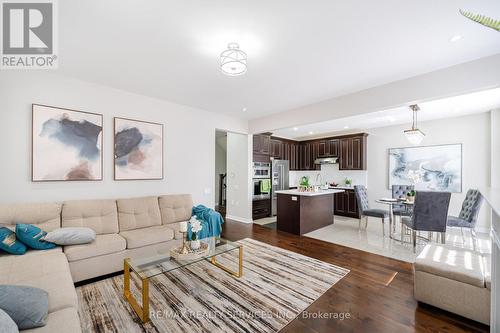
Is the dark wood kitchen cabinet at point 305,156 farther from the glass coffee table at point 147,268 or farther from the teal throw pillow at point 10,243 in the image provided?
the teal throw pillow at point 10,243

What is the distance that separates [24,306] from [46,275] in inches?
30.7

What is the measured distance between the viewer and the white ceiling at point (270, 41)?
1801 mm

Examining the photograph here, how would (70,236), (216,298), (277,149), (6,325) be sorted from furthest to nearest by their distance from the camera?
(277,149)
(70,236)
(216,298)
(6,325)

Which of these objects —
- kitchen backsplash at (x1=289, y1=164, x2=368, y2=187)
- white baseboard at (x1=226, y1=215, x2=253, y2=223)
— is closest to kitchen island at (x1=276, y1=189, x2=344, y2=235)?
white baseboard at (x1=226, y1=215, x2=253, y2=223)

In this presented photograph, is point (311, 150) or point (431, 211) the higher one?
point (311, 150)

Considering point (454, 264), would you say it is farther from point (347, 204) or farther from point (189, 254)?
point (347, 204)

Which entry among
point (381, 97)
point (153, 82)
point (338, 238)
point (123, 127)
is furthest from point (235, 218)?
point (381, 97)

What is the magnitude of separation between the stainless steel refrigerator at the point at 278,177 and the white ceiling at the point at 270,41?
338cm

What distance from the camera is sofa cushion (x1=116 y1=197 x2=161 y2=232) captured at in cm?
319

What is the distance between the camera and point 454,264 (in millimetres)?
2082

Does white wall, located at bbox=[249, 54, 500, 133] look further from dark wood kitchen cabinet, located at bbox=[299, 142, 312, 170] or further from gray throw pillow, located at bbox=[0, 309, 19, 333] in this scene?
gray throw pillow, located at bbox=[0, 309, 19, 333]

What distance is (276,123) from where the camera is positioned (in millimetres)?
5000

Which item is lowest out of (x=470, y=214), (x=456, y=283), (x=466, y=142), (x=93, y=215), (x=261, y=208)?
(x=261, y=208)

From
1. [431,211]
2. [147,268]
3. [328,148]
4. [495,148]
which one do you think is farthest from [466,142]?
[147,268]
